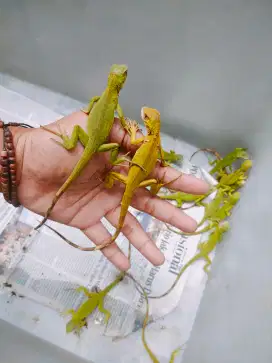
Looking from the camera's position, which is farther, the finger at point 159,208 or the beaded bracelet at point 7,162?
the finger at point 159,208

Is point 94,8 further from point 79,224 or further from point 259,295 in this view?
point 259,295

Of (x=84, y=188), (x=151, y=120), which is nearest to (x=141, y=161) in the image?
(x=151, y=120)

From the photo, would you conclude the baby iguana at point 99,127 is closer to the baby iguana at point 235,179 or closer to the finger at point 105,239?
the finger at point 105,239

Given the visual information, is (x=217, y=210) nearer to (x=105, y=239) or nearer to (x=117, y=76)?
(x=105, y=239)

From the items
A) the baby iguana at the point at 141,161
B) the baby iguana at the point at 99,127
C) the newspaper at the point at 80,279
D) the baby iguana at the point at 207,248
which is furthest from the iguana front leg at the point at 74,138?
the baby iguana at the point at 207,248

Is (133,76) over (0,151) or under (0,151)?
over

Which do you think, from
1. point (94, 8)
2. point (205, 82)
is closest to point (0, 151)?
point (94, 8)
